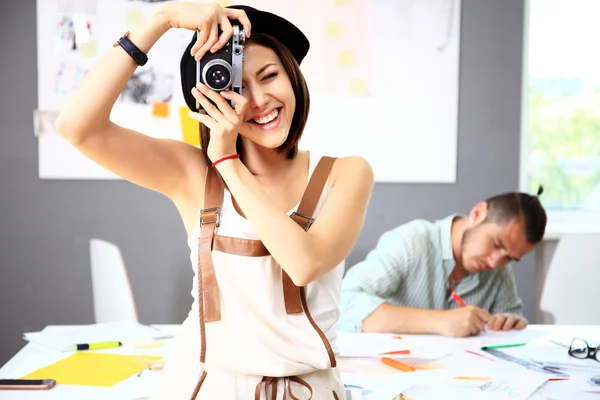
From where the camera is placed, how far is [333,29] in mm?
3250

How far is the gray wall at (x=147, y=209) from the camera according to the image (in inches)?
130

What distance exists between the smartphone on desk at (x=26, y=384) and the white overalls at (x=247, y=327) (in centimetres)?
42

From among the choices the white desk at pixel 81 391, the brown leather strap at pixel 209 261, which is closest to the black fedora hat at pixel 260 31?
the brown leather strap at pixel 209 261

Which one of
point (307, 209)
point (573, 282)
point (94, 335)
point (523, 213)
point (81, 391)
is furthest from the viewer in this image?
point (573, 282)

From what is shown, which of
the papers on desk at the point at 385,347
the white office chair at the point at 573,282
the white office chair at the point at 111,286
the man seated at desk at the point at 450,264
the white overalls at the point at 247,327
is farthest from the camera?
the white office chair at the point at 573,282

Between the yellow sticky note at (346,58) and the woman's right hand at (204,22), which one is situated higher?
the yellow sticky note at (346,58)

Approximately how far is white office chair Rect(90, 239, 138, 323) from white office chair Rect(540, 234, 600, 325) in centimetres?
168

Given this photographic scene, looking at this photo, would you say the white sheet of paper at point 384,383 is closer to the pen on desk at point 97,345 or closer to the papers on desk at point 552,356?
the papers on desk at point 552,356

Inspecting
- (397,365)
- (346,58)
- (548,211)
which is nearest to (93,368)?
(397,365)

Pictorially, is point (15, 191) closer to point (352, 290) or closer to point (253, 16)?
point (352, 290)

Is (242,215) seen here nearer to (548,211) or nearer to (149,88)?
(149,88)

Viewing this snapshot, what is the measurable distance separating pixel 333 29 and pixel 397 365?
207 centimetres

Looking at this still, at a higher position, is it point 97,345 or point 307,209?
point 307,209

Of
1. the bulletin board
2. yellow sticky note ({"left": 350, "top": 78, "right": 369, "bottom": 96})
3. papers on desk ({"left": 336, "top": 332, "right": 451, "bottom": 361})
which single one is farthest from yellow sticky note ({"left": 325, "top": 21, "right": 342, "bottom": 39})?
papers on desk ({"left": 336, "top": 332, "right": 451, "bottom": 361})
